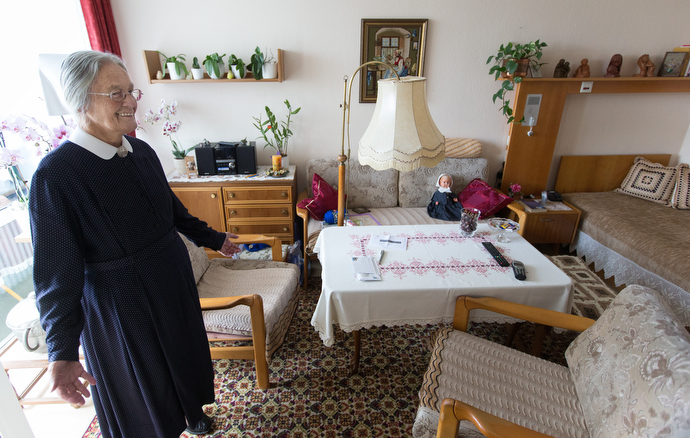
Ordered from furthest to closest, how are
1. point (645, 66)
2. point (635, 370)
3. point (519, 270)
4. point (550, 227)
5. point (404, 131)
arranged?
1. point (550, 227)
2. point (645, 66)
3. point (519, 270)
4. point (404, 131)
5. point (635, 370)

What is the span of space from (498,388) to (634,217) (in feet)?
7.87

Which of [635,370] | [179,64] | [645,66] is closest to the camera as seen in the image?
[635,370]

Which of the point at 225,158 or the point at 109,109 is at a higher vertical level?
the point at 109,109

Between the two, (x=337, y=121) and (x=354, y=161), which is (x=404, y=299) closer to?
(x=354, y=161)

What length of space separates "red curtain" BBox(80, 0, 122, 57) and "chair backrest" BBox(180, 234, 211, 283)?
70.5 inches

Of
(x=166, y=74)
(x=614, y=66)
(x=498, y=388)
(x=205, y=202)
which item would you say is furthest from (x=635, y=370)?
(x=166, y=74)

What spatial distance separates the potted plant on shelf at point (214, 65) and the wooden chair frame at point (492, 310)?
2539 mm

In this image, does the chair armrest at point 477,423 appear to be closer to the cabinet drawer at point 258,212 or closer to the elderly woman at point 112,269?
the elderly woman at point 112,269

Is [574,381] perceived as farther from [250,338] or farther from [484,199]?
[484,199]

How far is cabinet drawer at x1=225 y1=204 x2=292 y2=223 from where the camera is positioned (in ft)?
9.92

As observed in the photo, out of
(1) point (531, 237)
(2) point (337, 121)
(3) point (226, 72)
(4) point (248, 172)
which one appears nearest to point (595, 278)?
(1) point (531, 237)

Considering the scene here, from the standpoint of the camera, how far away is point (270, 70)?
2.97 metres

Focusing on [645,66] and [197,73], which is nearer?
[197,73]

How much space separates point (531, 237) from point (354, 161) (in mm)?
1722
